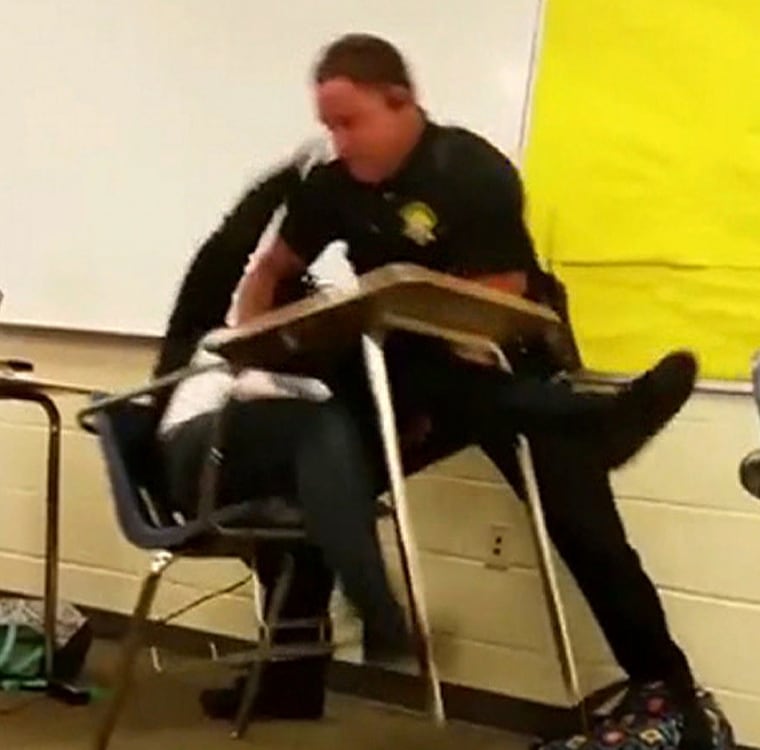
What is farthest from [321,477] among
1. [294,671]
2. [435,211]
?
[294,671]

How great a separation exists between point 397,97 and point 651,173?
0.63 metres

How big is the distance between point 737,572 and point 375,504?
3.23 ft

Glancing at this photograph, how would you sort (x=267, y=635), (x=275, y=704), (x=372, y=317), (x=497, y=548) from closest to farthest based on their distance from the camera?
1. (x=372, y=317)
2. (x=267, y=635)
3. (x=275, y=704)
4. (x=497, y=548)

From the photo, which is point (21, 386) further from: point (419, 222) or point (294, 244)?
point (419, 222)

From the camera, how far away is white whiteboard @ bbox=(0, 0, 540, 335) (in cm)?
347

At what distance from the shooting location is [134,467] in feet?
8.98

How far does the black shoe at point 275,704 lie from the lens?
3.28m

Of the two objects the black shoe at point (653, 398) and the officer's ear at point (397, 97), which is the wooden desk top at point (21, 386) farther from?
the black shoe at point (653, 398)

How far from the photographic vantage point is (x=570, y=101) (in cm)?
328

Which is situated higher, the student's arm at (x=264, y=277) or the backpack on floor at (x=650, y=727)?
the student's arm at (x=264, y=277)

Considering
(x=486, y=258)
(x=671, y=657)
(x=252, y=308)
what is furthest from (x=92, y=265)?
(x=671, y=657)

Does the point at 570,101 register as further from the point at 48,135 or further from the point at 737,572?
the point at 48,135

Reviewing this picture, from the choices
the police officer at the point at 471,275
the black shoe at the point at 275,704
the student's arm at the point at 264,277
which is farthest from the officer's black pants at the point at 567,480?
the black shoe at the point at 275,704

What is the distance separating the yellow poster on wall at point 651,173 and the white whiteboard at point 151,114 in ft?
0.57
